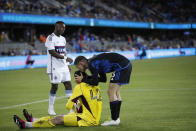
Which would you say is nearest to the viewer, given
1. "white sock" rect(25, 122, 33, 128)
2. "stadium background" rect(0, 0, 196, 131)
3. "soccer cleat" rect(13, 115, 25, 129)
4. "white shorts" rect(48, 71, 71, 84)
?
"soccer cleat" rect(13, 115, 25, 129)

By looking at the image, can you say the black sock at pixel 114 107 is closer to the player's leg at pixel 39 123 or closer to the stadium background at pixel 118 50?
the stadium background at pixel 118 50

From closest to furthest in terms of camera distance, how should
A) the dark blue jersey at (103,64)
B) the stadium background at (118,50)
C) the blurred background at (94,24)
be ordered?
the dark blue jersey at (103,64), the stadium background at (118,50), the blurred background at (94,24)

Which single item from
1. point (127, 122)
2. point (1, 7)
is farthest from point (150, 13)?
point (127, 122)

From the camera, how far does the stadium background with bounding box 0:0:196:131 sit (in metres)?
9.31

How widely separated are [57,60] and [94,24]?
38002mm

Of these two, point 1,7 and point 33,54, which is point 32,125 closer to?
point 33,54

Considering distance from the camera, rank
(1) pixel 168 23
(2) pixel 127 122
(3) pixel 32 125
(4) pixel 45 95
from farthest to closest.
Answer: (1) pixel 168 23 → (4) pixel 45 95 → (2) pixel 127 122 → (3) pixel 32 125

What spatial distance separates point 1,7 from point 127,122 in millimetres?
28692

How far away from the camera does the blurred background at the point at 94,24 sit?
34.9 m

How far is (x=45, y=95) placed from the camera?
13102mm

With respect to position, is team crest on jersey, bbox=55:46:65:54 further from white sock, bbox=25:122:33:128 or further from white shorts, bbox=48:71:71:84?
white sock, bbox=25:122:33:128

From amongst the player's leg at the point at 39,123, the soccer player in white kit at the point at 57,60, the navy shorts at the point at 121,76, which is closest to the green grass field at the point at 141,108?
the player's leg at the point at 39,123

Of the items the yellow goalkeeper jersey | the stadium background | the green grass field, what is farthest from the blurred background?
the yellow goalkeeper jersey

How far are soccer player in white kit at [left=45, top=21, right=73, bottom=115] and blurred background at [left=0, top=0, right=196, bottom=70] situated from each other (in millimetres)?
19241
